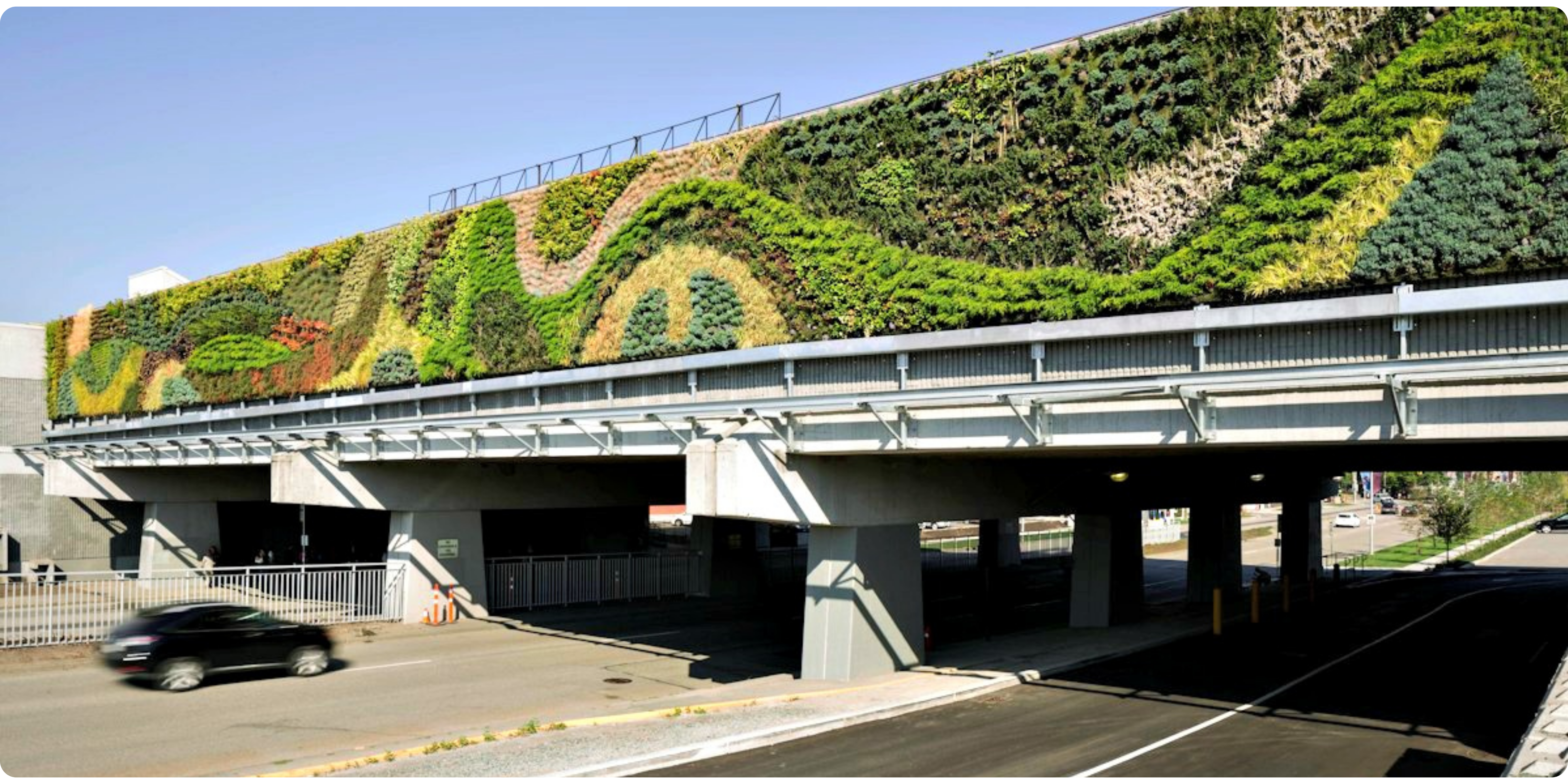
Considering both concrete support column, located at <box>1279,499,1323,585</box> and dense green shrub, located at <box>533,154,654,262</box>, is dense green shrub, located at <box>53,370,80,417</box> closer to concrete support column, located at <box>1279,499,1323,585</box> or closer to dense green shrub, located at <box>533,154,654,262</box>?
dense green shrub, located at <box>533,154,654,262</box>

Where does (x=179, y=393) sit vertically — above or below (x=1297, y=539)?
above

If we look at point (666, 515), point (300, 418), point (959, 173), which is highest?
point (959, 173)

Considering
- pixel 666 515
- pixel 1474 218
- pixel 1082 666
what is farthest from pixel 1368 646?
pixel 666 515

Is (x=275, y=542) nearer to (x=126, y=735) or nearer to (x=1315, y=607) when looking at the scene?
(x=126, y=735)

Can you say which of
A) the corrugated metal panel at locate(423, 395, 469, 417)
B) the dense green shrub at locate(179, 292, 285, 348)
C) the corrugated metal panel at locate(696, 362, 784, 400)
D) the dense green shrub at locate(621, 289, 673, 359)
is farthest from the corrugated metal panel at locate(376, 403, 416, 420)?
the corrugated metal panel at locate(696, 362, 784, 400)

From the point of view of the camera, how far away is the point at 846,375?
24.6 m

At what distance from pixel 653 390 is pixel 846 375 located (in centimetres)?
642

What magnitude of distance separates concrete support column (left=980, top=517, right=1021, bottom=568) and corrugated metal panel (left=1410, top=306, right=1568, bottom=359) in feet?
109

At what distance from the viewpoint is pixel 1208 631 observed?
30.2 m

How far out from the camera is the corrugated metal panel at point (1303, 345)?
17.0 m

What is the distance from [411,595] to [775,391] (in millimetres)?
14077

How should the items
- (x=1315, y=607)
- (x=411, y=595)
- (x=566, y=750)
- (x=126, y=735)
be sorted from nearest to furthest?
(x=566, y=750), (x=126, y=735), (x=411, y=595), (x=1315, y=607)

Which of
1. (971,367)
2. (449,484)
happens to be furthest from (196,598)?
(971,367)

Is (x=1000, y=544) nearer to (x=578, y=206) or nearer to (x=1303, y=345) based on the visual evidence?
(x=578, y=206)
